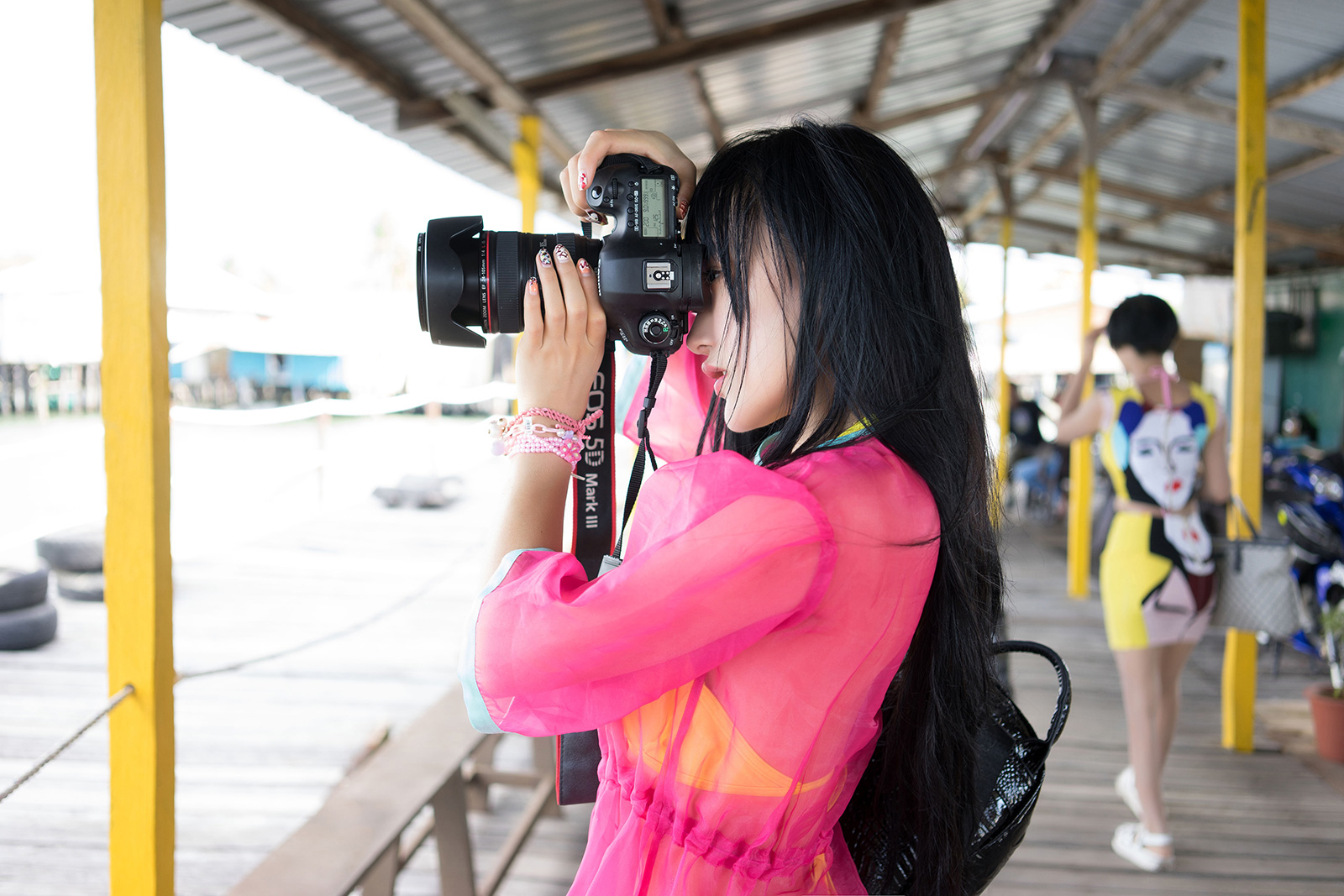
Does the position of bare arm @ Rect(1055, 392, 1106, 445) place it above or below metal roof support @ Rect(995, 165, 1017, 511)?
below

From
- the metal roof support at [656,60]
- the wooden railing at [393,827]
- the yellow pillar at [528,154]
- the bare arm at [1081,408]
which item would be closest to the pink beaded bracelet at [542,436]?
the wooden railing at [393,827]

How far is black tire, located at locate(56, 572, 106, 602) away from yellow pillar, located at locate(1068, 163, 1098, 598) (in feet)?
18.2

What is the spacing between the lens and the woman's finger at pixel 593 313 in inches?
30.4

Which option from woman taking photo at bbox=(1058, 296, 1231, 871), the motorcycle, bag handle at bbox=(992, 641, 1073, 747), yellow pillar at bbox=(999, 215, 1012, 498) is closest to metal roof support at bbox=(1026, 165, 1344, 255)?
yellow pillar at bbox=(999, 215, 1012, 498)

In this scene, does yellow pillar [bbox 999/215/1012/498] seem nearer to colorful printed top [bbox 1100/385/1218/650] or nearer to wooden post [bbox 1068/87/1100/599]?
wooden post [bbox 1068/87/1100/599]

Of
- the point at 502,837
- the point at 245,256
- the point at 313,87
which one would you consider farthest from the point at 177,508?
the point at 245,256

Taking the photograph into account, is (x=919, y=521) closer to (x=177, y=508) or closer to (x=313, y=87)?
(x=313, y=87)

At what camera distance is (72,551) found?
4.75 meters

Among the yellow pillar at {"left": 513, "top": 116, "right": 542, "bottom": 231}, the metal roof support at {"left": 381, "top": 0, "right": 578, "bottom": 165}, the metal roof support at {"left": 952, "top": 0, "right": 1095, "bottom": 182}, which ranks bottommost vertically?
the yellow pillar at {"left": 513, "top": 116, "right": 542, "bottom": 231}

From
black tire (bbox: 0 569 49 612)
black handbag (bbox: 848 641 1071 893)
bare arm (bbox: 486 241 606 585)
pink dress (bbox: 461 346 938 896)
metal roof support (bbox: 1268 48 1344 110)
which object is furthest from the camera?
metal roof support (bbox: 1268 48 1344 110)

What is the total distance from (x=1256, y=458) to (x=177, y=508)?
7327mm

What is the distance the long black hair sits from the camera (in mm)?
689

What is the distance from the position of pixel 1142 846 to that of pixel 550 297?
8.04ft

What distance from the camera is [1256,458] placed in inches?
115
